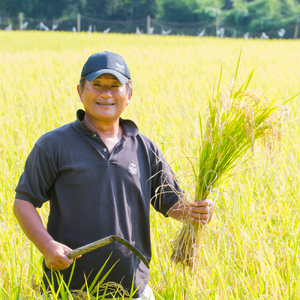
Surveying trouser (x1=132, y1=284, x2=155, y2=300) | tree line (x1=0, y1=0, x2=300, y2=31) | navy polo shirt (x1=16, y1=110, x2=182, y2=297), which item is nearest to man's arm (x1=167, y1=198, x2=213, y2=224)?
navy polo shirt (x1=16, y1=110, x2=182, y2=297)

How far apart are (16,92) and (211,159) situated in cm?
427

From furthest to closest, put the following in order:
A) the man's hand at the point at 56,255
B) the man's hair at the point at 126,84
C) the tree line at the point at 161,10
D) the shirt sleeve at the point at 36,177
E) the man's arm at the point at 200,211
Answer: the tree line at the point at 161,10
the man's hair at the point at 126,84
the man's arm at the point at 200,211
the shirt sleeve at the point at 36,177
the man's hand at the point at 56,255

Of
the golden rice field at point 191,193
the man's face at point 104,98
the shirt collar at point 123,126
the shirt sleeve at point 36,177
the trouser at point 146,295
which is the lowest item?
the trouser at point 146,295

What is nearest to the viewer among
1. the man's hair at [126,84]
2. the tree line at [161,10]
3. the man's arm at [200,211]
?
the man's arm at [200,211]

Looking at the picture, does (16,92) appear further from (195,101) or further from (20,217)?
(20,217)

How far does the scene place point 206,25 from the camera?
38.2m

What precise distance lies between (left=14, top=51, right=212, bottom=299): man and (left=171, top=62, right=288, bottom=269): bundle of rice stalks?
95mm

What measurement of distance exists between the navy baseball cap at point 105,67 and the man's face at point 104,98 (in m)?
0.03

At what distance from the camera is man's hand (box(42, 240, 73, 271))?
1.18 meters

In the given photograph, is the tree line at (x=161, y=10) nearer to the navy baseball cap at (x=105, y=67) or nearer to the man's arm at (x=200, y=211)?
the navy baseball cap at (x=105, y=67)

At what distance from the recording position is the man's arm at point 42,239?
119 centimetres

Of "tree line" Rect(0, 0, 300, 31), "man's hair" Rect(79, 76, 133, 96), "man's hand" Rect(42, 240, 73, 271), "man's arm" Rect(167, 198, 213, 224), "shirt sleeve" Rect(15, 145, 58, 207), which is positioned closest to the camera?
"man's hand" Rect(42, 240, 73, 271)

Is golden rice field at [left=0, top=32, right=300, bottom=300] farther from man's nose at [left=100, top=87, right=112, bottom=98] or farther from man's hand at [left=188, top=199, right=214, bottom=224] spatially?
man's nose at [left=100, top=87, right=112, bottom=98]

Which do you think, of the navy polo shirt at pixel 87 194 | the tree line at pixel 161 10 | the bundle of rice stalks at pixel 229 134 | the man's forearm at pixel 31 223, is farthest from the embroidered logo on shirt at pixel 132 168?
the tree line at pixel 161 10
